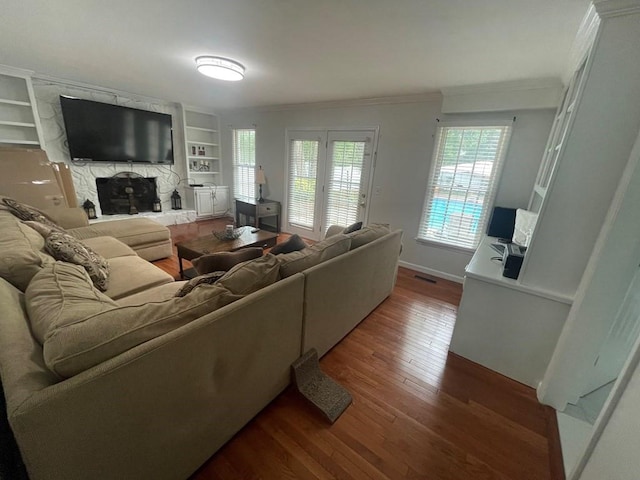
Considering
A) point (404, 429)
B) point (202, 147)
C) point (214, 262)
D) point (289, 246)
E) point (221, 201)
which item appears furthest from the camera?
point (221, 201)

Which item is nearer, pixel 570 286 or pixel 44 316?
pixel 44 316

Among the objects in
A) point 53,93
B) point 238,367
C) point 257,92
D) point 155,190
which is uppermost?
point 257,92

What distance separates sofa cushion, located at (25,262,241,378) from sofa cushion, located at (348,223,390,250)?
1178 millimetres

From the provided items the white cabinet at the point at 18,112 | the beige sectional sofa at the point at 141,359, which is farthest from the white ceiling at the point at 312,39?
the beige sectional sofa at the point at 141,359

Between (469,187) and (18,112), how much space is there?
6.15m

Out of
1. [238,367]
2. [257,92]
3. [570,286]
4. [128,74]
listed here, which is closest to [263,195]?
[257,92]

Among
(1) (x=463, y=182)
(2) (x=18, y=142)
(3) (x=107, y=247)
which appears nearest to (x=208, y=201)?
(2) (x=18, y=142)

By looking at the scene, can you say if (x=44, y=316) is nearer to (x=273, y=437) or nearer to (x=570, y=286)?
(x=273, y=437)

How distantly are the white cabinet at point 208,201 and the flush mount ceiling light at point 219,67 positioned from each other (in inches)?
123

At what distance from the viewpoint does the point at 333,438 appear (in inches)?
53.7

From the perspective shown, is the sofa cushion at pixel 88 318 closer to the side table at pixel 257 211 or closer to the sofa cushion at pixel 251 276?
the sofa cushion at pixel 251 276

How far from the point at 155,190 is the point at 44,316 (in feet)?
15.9

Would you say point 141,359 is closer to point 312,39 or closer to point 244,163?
point 312,39

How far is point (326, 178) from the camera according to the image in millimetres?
4246
